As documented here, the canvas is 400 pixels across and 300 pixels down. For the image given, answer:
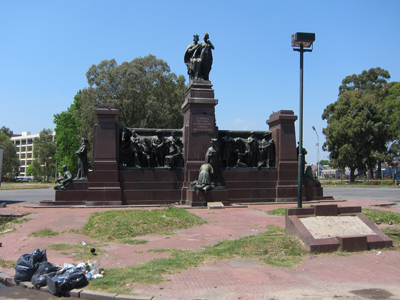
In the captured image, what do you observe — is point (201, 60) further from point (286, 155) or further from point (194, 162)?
point (286, 155)

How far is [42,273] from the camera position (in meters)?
6.64

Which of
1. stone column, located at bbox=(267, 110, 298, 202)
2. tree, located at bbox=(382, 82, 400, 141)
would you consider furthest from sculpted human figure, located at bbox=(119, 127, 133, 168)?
tree, located at bbox=(382, 82, 400, 141)

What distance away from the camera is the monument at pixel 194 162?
1947cm

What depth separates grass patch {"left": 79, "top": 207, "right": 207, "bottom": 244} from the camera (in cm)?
1088

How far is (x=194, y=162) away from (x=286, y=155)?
5.19 m

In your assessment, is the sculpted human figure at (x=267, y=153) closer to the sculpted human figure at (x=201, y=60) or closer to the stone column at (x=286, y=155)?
the stone column at (x=286, y=155)

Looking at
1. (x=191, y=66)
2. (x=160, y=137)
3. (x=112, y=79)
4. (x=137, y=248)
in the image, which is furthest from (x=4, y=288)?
(x=112, y=79)

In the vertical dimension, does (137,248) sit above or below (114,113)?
below

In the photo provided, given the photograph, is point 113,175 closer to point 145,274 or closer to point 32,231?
point 32,231

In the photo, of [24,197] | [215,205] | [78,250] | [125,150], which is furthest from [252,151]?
[24,197]

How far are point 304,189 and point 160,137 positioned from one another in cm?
810

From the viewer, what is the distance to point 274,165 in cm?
2181

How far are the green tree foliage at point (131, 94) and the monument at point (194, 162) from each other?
76.8 feet

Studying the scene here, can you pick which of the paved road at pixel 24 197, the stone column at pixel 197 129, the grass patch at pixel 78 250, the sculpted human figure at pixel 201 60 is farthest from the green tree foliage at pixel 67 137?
the grass patch at pixel 78 250
